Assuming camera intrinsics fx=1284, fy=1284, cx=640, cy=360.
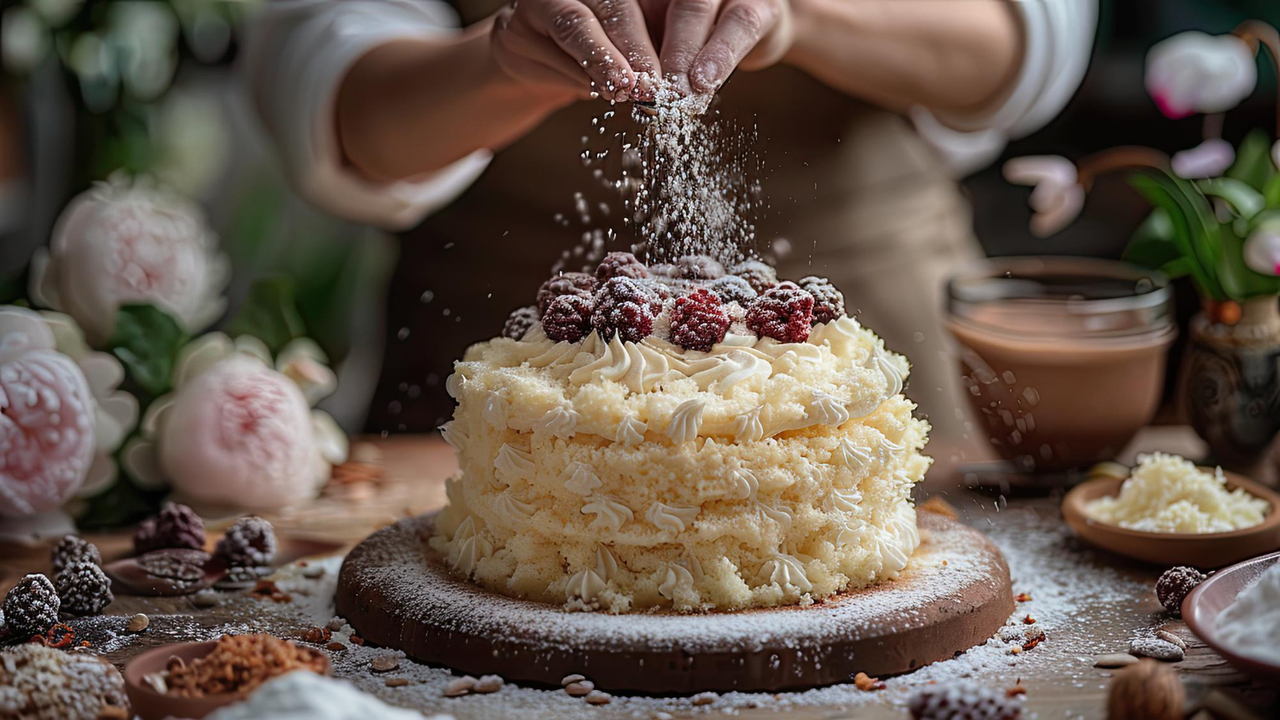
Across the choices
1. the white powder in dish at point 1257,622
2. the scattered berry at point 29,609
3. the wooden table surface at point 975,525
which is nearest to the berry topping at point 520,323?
the wooden table surface at point 975,525

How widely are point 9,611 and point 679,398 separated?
93 cm

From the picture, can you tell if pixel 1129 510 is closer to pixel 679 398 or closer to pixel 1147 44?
pixel 679 398

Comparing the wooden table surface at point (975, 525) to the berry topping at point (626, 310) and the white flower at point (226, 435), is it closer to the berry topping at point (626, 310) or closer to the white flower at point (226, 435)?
the white flower at point (226, 435)

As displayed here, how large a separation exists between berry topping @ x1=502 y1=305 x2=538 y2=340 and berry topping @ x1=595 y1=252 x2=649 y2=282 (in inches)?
4.7

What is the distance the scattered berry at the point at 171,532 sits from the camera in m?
2.04

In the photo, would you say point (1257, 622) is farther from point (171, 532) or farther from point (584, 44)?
point (171, 532)

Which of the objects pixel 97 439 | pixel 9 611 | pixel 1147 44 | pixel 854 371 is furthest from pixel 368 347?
pixel 1147 44

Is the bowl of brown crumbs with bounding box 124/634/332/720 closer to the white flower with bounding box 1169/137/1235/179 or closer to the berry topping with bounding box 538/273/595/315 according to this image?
the berry topping with bounding box 538/273/595/315

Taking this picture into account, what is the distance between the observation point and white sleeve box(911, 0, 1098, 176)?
2.68 metres

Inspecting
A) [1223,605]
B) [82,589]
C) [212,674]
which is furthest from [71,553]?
[1223,605]

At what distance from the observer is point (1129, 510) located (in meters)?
2.02

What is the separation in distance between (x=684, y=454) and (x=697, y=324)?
0.21 meters

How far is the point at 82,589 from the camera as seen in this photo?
1789 millimetres

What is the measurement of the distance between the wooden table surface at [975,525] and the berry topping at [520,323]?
0.50 metres
